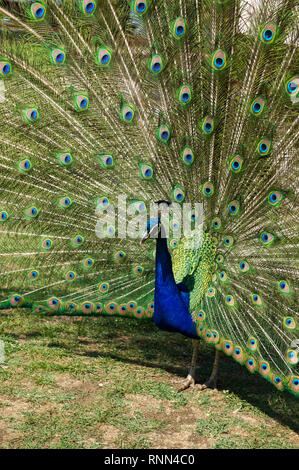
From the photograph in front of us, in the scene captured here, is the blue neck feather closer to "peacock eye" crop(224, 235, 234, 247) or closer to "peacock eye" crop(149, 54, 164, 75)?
"peacock eye" crop(224, 235, 234, 247)

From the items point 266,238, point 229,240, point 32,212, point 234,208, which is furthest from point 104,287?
point 266,238

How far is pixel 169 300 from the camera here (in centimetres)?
343

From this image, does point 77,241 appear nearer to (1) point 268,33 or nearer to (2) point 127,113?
(2) point 127,113

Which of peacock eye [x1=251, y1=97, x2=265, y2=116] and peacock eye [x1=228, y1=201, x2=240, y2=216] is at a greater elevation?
peacock eye [x1=251, y1=97, x2=265, y2=116]

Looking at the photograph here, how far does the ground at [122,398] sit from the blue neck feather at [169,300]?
1.87 feet

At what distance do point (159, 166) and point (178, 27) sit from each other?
89 cm

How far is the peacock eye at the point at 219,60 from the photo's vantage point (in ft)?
10.3

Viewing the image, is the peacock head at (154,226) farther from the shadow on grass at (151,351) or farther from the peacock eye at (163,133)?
the shadow on grass at (151,351)

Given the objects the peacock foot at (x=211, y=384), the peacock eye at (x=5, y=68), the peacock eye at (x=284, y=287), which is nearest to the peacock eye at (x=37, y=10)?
the peacock eye at (x=5, y=68)

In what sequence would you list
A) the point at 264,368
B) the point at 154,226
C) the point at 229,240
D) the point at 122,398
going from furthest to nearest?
1. the point at 122,398
2. the point at 229,240
3. the point at 154,226
4. the point at 264,368

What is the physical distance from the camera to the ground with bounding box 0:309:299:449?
10.3 ft

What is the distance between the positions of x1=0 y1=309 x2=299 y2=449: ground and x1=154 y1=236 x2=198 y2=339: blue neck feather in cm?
57

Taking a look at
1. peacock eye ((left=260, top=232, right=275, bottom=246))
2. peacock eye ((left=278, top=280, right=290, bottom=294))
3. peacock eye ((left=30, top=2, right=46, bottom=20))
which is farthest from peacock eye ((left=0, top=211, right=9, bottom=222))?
peacock eye ((left=278, top=280, right=290, bottom=294))

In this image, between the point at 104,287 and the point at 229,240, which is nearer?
→ the point at 229,240
